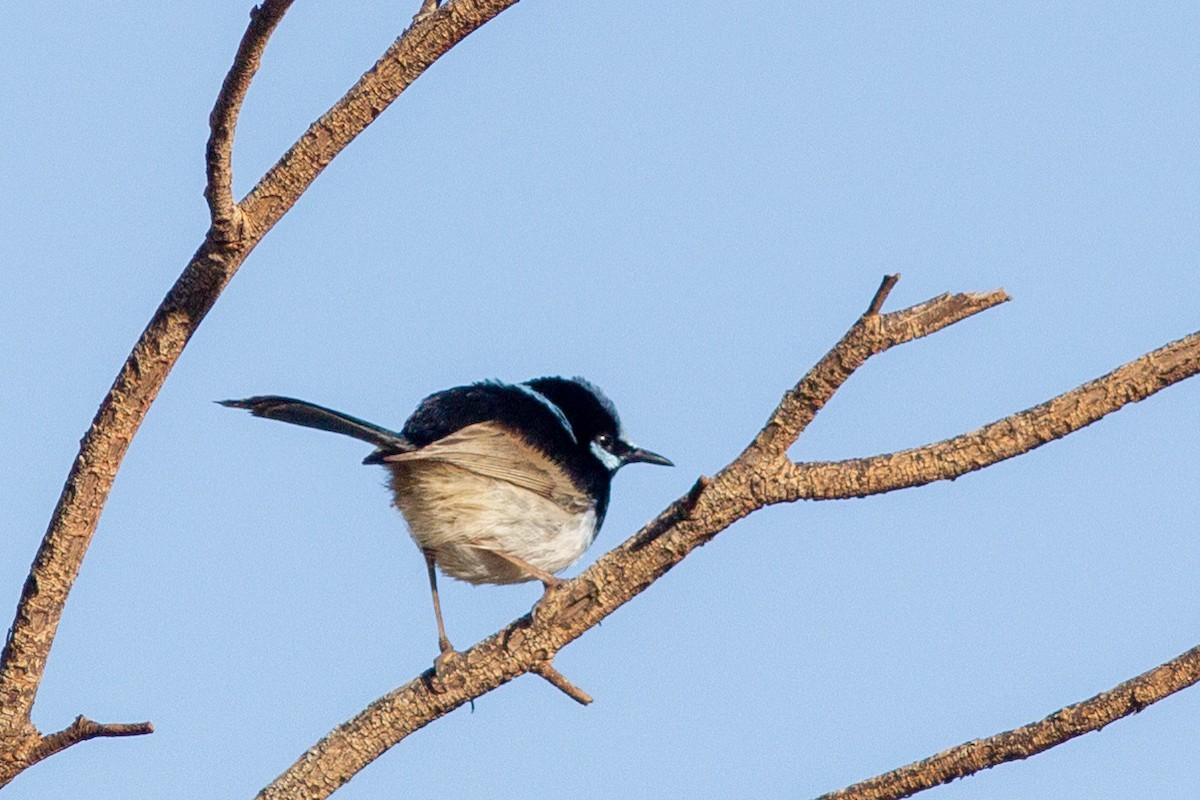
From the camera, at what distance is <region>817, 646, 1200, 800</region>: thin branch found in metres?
3.13

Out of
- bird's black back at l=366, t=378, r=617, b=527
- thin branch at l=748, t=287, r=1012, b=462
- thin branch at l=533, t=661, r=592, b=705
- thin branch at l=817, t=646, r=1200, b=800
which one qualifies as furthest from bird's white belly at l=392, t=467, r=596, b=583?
thin branch at l=817, t=646, r=1200, b=800

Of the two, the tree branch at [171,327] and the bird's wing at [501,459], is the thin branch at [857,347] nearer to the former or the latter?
the tree branch at [171,327]

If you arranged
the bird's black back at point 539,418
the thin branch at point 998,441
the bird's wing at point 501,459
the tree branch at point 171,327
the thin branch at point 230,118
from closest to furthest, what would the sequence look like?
the thin branch at point 998,441
the thin branch at point 230,118
the tree branch at point 171,327
the bird's wing at point 501,459
the bird's black back at point 539,418

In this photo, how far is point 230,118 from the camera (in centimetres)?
350

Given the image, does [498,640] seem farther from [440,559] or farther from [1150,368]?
[440,559]

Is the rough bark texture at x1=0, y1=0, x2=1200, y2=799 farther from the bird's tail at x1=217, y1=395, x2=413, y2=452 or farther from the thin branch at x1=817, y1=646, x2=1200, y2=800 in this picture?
the bird's tail at x1=217, y1=395, x2=413, y2=452

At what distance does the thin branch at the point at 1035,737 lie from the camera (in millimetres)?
3129

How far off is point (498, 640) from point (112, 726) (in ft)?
3.34

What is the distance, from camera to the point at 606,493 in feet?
24.6

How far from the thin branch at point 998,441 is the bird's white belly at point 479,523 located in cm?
338

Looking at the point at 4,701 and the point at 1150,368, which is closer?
the point at 1150,368

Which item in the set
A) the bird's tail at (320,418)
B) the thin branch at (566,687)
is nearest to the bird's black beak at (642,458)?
the bird's tail at (320,418)

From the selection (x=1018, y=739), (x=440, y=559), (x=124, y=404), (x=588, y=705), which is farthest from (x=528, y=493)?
(x=1018, y=739)

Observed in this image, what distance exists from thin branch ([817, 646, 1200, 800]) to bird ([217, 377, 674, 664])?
336cm
